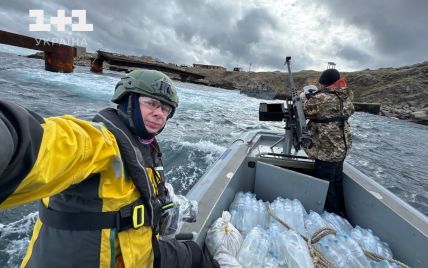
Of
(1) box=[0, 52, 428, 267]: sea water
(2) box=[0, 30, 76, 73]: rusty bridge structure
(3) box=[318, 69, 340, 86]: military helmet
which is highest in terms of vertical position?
(2) box=[0, 30, 76, 73]: rusty bridge structure

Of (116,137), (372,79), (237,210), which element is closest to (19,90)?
(237,210)

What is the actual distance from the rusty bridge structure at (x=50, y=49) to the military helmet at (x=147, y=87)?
1477cm

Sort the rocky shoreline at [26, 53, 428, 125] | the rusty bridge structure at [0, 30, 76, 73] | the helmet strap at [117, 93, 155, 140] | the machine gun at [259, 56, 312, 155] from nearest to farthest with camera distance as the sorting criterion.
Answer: the helmet strap at [117, 93, 155, 140], the machine gun at [259, 56, 312, 155], the rusty bridge structure at [0, 30, 76, 73], the rocky shoreline at [26, 53, 428, 125]

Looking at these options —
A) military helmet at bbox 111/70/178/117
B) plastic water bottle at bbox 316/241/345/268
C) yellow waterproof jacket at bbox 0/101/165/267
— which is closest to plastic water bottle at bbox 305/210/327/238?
plastic water bottle at bbox 316/241/345/268

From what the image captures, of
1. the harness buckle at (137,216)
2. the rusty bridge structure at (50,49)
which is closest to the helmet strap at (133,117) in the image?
the harness buckle at (137,216)

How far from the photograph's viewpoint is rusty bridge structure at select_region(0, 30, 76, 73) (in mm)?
12695

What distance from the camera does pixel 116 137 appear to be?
1.12m

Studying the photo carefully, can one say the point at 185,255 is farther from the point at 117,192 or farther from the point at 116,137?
the point at 116,137

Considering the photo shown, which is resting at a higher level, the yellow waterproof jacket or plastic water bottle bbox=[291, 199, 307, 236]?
the yellow waterproof jacket

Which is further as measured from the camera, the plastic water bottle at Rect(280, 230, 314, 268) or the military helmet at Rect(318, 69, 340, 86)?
the military helmet at Rect(318, 69, 340, 86)

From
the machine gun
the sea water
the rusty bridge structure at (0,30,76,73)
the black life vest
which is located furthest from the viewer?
the rusty bridge structure at (0,30,76,73)

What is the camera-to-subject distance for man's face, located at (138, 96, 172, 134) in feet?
4.49

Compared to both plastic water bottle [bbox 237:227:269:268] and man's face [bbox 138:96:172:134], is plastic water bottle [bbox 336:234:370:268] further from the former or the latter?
man's face [bbox 138:96:172:134]

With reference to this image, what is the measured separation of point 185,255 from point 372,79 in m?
64.1
